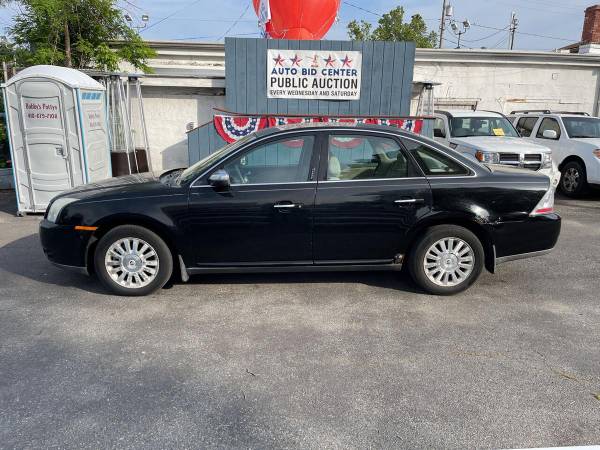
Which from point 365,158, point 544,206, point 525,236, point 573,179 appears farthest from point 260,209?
point 573,179

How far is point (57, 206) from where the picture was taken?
454 centimetres

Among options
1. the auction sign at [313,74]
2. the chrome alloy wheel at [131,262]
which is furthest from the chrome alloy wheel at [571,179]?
the chrome alloy wheel at [131,262]

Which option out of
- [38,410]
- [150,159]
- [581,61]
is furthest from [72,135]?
[581,61]

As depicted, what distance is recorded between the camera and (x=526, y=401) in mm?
2959

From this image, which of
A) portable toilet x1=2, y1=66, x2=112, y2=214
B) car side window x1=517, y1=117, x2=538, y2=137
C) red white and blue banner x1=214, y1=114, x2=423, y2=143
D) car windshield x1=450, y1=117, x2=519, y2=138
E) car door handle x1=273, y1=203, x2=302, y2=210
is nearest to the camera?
car door handle x1=273, y1=203, x2=302, y2=210

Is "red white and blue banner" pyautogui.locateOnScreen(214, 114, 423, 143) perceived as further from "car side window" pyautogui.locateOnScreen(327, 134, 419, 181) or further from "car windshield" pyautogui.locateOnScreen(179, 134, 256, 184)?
"car side window" pyautogui.locateOnScreen(327, 134, 419, 181)

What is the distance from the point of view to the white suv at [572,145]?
9.41m

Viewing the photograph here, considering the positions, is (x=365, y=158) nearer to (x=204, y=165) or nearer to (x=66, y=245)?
(x=204, y=165)

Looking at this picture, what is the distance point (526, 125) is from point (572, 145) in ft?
5.84

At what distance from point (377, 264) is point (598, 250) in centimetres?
355

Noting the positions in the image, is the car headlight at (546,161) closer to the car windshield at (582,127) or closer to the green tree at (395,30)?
the car windshield at (582,127)

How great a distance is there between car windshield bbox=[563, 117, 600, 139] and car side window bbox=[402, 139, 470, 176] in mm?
7120

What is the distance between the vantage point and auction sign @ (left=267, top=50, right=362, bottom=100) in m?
9.53

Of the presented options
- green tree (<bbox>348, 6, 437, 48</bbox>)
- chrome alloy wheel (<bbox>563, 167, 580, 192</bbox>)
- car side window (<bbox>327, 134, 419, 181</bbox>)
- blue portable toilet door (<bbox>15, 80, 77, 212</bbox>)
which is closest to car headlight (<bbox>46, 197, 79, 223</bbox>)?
car side window (<bbox>327, 134, 419, 181</bbox>)
